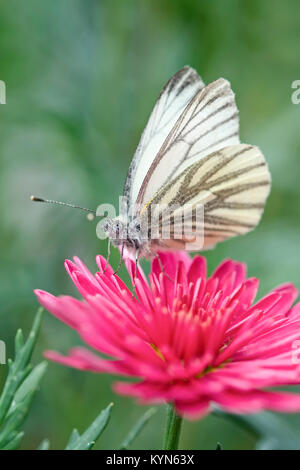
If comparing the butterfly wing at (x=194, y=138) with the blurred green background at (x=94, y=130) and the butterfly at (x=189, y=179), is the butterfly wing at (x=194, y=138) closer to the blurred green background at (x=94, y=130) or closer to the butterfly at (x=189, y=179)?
the butterfly at (x=189, y=179)

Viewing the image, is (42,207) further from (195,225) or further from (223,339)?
(223,339)

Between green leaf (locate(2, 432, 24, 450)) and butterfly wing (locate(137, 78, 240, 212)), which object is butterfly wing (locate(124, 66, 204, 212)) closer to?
butterfly wing (locate(137, 78, 240, 212))

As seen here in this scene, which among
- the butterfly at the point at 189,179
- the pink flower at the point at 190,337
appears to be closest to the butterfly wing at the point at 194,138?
the butterfly at the point at 189,179

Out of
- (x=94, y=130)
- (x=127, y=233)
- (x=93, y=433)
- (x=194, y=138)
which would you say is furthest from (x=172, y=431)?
(x=94, y=130)

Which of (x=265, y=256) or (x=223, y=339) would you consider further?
(x=265, y=256)

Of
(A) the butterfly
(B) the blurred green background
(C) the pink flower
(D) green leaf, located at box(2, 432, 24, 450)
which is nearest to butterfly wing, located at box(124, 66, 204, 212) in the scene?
(A) the butterfly

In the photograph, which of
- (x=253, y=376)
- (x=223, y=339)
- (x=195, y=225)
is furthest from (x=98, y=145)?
(x=253, y=376)

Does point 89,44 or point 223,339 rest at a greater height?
point 89,44
